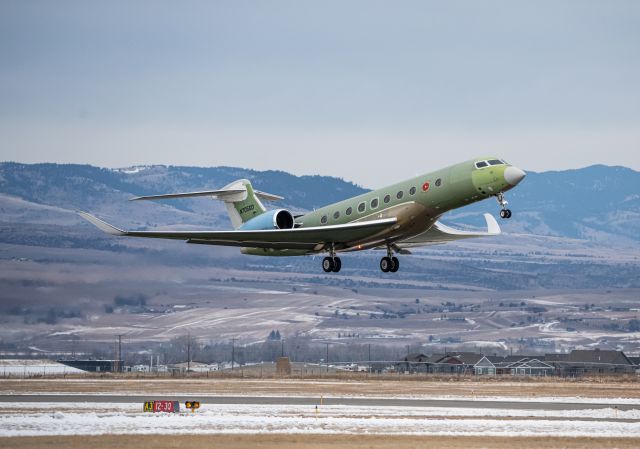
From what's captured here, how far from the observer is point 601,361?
130750 mm

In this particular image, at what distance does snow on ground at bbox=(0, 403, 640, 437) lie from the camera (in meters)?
45.4

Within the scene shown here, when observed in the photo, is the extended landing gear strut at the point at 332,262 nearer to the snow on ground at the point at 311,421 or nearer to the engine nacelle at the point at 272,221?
the engine nacelle at the point at 272,221

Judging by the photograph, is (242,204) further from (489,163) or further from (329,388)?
(329,388)

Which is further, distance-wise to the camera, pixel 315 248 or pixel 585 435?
pixel 315 248

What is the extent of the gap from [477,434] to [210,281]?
117 metres

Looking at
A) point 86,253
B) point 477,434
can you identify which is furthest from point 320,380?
point 86,253

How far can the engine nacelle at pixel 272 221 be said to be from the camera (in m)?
56.6

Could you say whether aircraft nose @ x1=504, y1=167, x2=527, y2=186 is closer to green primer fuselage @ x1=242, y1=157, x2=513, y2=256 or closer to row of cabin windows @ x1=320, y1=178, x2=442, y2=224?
green primer fuselage @ x1=242, y1=157, x2=513, y2=256

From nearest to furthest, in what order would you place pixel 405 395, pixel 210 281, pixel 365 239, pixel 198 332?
pixel 365 239 → pixel 405 395 → pixel 210 281 → pixel 198 332

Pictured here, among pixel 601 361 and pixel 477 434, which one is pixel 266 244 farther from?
pixel 601 361

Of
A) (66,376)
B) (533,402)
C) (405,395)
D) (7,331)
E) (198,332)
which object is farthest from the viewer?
(198,332)

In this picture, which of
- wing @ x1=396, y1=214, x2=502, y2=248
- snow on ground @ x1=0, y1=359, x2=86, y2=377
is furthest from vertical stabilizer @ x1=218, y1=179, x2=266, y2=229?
snow on ground @ x1=0, y1=359, x2=86, y2=377

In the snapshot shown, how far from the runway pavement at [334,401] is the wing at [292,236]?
8.14 metres

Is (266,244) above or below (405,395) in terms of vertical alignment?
above
